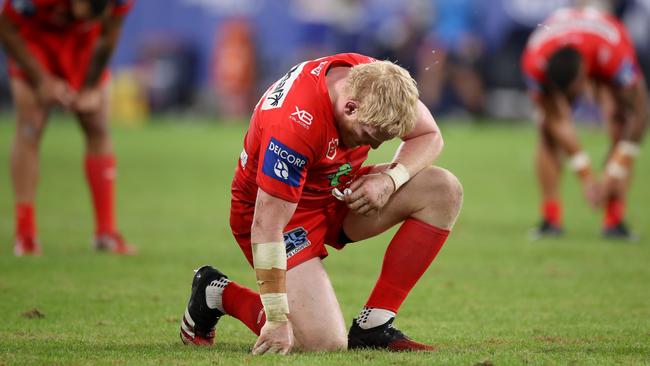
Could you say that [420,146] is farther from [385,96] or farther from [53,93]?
[53,93]

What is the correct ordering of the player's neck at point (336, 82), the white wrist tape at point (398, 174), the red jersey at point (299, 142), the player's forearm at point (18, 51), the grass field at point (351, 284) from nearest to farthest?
1. the red jersey at point (299, 142)
2. the player's neck at point (336, 82)
3. the grass field at point (351, 284)
4. the white wrist tape at point (398, 174)
5. the player's forearm at point (18, 51)

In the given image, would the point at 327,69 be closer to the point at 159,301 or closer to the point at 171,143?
the point at 159,301

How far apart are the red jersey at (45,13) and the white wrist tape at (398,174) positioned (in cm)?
371

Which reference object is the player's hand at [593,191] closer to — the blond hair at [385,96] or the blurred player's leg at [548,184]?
the blurred player's leg at [548,184]

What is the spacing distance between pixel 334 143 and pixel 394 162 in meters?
0.48

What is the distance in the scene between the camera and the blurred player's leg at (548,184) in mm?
9945

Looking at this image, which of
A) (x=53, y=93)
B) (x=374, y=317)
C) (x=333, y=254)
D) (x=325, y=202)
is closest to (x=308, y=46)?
(x=333, y=254)

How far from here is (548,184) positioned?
33.1 feet

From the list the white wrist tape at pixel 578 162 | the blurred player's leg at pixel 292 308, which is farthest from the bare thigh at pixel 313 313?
the white wrist tape at pixel 578 162

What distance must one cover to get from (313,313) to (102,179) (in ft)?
13.1

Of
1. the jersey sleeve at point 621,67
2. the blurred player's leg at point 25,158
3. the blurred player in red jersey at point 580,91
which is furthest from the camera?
the jersey sleeve at point 621,67

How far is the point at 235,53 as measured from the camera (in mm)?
25781

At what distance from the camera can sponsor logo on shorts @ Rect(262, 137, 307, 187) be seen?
4730 mm

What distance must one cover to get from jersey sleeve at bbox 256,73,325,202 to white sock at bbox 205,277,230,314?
0.88 metres
